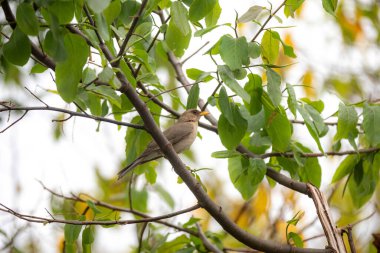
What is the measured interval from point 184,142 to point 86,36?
2.71 metres

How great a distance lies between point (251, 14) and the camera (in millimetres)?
2965

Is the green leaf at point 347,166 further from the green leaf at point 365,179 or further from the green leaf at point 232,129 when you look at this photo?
the green leaf at point 232,129

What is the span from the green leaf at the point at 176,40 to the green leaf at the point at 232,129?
583 mm

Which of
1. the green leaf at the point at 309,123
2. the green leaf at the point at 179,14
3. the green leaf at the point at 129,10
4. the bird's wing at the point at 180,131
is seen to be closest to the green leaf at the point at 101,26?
the green leaf at the point at 179,14

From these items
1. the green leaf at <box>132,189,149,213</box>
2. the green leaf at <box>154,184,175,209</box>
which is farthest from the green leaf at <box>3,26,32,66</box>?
the green leaf at <box>154,184,175,209</box>

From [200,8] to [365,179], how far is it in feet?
5.60

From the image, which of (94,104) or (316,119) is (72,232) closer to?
(94,104)

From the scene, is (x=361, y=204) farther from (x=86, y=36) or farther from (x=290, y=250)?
(x=86, y=36)

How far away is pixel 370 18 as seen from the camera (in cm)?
665

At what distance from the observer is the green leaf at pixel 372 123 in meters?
3.34

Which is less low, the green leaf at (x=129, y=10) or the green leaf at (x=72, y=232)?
the green leaf at (x=129, y=10)

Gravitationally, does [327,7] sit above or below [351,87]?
below

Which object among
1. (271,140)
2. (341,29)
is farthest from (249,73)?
(341,29)

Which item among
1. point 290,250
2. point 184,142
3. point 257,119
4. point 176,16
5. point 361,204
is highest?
point 184,142
